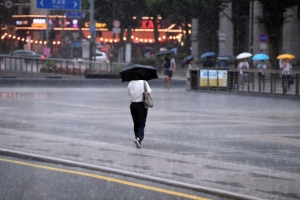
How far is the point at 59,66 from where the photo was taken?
190ft

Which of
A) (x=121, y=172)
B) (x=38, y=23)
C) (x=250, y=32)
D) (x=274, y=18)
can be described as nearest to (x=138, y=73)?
(x=121, y=172)

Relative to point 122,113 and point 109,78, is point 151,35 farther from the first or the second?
point 122,113

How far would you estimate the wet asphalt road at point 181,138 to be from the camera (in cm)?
1225

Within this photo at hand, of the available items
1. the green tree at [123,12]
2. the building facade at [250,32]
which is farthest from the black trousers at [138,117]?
the green tree at [123,12]

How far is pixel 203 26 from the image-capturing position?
227 feet

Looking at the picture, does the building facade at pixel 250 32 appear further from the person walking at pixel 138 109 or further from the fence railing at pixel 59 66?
the person walking at pixel 138 109

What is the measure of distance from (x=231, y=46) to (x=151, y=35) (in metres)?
34.6

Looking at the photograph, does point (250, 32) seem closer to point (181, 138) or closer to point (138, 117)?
point (181, 138)

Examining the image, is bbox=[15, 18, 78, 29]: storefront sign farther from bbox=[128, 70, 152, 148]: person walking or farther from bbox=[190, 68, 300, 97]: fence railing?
bbox=[128, 70, 152, 148]: person walking

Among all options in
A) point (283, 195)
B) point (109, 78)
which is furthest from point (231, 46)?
point (283, 195)

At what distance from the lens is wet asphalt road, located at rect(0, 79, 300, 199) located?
12.2m

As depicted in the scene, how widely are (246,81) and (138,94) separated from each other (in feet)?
69.3

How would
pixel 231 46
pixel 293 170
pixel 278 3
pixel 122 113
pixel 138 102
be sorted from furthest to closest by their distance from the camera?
1. pixel 231 46
2. pixel 278 3
3. pixel 122 113
4. pixel 138 102
5. pixel 293 170

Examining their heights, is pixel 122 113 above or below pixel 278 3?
below
